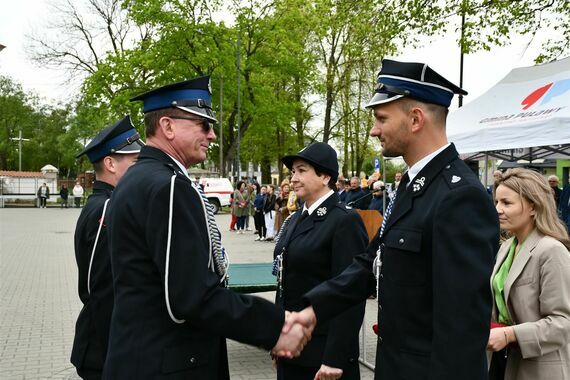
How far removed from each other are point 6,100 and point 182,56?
38809 millimetres

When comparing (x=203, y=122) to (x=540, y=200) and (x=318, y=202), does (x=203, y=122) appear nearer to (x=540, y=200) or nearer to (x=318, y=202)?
(x=318, y=202)

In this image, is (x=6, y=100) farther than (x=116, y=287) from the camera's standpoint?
Yes

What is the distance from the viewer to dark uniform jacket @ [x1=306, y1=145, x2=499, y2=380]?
1.95m

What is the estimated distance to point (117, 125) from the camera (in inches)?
138

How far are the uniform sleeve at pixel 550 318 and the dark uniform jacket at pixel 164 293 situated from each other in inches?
51.5

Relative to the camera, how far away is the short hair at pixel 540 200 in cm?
293

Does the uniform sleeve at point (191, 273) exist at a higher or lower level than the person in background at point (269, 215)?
higher

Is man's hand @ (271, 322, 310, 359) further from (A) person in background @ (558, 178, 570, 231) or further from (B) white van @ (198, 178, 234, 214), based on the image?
(B) white van @ (198, 178, 234, 214)

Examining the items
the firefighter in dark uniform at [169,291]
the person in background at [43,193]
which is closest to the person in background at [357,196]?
the firefighter in dark uniform at [169,291]

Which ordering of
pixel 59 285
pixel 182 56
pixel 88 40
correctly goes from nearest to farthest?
1. pixel 59 285
2. pixel 182 56
3. pixel 88 40

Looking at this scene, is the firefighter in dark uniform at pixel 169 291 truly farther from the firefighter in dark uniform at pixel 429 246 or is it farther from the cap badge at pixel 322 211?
the cap badge at pixel 322 211

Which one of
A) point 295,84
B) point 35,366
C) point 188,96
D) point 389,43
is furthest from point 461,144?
point 295,84

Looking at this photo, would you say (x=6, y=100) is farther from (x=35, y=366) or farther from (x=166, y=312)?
(x=166, y=312)

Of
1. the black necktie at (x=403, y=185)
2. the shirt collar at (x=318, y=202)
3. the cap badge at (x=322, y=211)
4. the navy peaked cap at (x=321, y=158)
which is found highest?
the navy peaked cap at (x=321, y=158)
